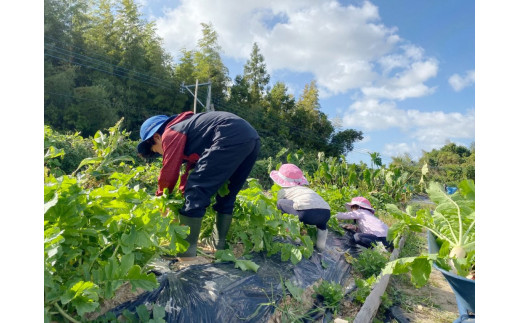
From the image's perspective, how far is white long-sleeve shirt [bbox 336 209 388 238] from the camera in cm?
447

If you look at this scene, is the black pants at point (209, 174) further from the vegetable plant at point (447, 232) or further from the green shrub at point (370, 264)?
the green shrub at point (370, 264)

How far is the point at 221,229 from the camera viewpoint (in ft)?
9.68

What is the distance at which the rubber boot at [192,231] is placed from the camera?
2564 millimetres

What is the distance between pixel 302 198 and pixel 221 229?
3.52 feet

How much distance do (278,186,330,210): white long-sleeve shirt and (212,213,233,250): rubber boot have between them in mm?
942

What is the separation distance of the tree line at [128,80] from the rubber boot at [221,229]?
1722 centimetres

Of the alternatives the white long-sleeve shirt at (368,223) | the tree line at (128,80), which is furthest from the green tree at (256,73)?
the white long-sleeve shirt at (368,223)

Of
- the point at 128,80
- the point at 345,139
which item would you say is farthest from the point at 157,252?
the point at 345,139

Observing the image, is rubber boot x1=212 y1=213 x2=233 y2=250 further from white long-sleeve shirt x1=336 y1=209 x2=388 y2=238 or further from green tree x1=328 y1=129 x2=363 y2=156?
green tree x1=328 y1=129 x2=363 y2=156

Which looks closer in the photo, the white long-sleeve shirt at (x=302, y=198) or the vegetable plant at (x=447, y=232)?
the vegetable plant at (x=447, y=232)

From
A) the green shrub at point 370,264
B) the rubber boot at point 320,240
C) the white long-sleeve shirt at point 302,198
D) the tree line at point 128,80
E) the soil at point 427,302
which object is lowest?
the soil at point 427,302

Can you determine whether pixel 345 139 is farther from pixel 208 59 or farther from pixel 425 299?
pixel 425 299

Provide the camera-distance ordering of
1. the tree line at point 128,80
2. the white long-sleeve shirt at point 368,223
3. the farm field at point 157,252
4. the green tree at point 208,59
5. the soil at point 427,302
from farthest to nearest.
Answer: the green tree at point 208,59, the tree line at point 128,80, the white long-sleeve shirt at point 368,223, the soil at point 427,302, the farm field at point 157,252
